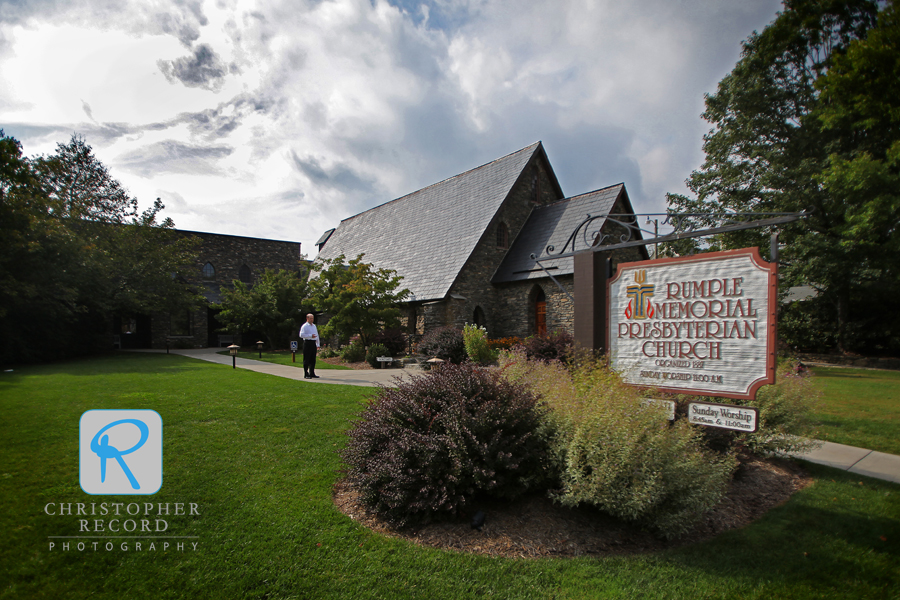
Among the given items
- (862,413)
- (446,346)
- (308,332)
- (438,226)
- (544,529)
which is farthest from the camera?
(438,226)

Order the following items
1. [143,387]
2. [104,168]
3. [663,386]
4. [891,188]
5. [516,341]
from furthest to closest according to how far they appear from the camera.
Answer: [104,168] → [516,341] → [891,188] → [143,387] → [663,386]

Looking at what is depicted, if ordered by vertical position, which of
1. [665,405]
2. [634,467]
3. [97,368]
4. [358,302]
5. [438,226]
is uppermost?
[438,226]

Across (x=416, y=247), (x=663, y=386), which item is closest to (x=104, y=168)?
(x=416, y=247)

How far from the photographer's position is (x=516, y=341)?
1861 centimetres

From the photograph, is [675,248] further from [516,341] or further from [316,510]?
[316,510]

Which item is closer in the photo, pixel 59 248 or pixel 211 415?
pixel 211 415

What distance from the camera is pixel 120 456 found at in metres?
4.53

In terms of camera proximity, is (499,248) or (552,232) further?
(499,248)

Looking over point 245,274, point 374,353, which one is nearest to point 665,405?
point 374,353

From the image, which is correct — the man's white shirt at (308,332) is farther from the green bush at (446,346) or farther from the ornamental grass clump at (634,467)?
the ornamental grass clump at (634,467)

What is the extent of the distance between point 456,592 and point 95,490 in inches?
137

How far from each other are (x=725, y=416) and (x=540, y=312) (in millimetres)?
16324

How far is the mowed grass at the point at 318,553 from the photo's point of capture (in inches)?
122

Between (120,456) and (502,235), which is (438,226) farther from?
(120,456)
